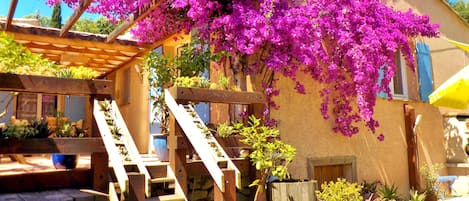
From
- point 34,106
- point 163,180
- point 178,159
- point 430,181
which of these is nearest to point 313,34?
point 178,159

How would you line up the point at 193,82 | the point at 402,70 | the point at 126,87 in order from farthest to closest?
1. the point at 126,87
2. the point at 402,70
3. the point at 193,82

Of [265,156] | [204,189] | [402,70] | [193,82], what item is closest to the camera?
[265,156]

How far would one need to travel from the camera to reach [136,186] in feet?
11.6

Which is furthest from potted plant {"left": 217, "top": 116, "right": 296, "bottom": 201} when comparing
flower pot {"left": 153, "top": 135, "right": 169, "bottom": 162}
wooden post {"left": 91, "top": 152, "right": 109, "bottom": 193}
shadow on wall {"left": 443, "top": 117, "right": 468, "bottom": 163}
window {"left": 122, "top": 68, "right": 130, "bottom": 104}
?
shadow on wall {"left": 443, "top": 117, "right": 468, "bottom": 163}

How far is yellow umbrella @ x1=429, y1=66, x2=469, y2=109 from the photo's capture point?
15.8 feet

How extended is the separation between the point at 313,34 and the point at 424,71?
442 centimetres

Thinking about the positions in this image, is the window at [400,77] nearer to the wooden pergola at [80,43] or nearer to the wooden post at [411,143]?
the wooden post at [411,143]

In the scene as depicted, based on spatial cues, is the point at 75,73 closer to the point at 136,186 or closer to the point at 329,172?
the point at 136,186

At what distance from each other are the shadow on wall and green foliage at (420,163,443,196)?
3.01ft

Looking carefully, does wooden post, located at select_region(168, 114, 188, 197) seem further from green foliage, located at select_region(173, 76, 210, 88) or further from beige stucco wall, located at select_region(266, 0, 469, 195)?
beige stucco wall, located at select_region(266, 0, 469, 195)

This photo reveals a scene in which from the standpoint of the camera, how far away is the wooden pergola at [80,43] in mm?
6689

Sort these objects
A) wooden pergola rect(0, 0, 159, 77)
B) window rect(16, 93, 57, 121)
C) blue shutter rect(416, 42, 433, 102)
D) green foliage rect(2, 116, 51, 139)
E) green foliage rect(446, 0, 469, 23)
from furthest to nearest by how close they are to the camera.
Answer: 1. green foliage rect(446, 0, 469, 23)
2. window rect(16, 93, 57, 121)
3. blue shutter rect(416, 42, 433, 102)
4. wooden pergola rect(0, 0, 159, 77)
5. green foliage rect(2, 116, 51, 139)

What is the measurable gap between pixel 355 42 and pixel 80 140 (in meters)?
4.83

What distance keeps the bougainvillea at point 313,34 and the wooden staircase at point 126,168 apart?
87.8 inches
